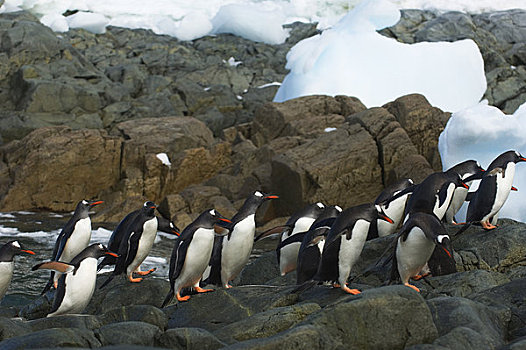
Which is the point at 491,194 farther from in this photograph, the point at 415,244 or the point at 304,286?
the point at 304,286

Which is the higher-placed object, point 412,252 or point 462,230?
point 412,252

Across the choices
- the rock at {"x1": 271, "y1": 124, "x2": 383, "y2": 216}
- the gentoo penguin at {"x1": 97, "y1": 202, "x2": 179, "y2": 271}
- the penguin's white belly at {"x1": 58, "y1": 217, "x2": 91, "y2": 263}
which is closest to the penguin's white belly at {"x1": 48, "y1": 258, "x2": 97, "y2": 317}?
the gentoo penguin at {"x1": 97, "y1": 202, "x2": 179, "y2": 271}

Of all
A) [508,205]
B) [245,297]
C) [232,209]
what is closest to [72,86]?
[232,209]

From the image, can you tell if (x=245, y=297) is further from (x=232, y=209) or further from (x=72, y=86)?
(x=72, y=86)

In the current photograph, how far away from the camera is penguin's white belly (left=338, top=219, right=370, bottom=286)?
524 centimetres

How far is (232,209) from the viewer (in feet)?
52.2

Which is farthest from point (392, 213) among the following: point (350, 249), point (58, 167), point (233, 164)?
point (58, 167)

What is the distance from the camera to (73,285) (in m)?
6.18

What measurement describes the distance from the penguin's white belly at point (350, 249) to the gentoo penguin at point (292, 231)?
1.51m

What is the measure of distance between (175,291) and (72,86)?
19.4m

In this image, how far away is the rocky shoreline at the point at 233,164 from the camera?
14.3ft

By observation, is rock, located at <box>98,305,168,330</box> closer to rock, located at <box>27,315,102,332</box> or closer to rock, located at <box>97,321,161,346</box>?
rock, located at <box>27,315,102,332</box>

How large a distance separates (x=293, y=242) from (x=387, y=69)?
16825 mm

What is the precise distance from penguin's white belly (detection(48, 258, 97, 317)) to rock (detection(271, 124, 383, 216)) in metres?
9.59
